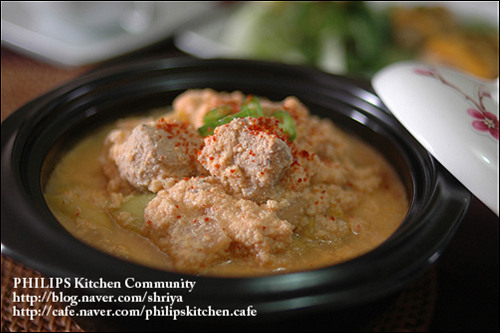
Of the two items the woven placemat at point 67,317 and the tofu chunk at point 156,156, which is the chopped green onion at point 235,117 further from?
the woven placemat at point 67,317

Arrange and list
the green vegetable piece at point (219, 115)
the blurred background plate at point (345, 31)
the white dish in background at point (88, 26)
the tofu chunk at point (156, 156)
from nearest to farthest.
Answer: the tofu chunk at point (156, 156) < the green vegetable piece at point (219, 115) < the white dish in background at point (88, 26) < the blurred background plate at point (345, 31)

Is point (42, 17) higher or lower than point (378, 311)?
higher

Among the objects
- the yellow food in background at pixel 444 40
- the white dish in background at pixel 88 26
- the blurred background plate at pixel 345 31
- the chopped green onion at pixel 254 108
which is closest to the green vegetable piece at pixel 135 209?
the chopped green onion at pixel 254 108

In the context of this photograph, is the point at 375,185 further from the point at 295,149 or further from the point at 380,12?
the point at 380,12

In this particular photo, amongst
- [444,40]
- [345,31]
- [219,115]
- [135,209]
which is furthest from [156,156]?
[444,40]

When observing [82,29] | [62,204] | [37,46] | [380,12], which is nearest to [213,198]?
[62,204]
